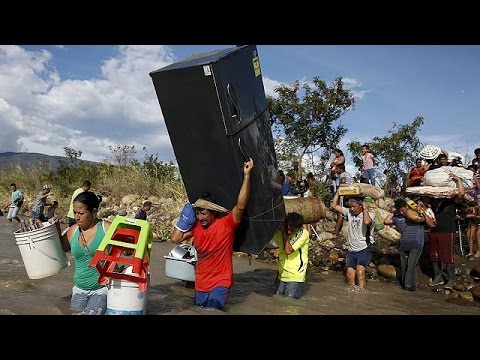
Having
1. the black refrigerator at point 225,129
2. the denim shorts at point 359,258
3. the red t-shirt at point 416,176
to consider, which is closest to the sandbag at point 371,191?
the red t-shirt at point 416,176

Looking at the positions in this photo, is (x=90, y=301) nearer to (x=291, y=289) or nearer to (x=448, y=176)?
(x=291, y=289)

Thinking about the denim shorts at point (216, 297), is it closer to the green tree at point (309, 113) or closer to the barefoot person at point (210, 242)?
the barefoot person at point (210, 242)

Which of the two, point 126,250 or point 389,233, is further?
point 389,233

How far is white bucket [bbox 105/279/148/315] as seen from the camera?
3.77m

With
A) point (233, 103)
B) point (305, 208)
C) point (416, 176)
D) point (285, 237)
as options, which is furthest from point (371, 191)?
point (233, 103)

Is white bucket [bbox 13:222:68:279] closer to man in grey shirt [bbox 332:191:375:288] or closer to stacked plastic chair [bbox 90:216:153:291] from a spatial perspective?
stacked plastic chair [bbox 90:216:153:291]

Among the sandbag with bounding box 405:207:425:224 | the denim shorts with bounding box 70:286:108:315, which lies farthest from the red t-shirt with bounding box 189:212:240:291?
the sandbag with bounding box 405:207:425:224

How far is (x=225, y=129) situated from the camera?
4.50 meters

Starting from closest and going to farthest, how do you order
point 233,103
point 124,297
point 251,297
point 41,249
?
1. point 124,297
2. point 41,249
3. point 233,103
4. point 251,297

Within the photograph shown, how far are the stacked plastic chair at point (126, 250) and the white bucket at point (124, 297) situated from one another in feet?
0.15

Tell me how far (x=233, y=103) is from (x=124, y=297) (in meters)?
2.14

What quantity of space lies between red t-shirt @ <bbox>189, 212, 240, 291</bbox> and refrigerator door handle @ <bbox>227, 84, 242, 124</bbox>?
1.04 m

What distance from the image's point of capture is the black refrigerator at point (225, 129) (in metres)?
4.44

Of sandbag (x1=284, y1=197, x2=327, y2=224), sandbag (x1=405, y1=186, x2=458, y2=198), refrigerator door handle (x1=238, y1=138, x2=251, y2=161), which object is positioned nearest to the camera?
refrigerator door handle (x1=238, y1=138, x2=251, y2=161)
